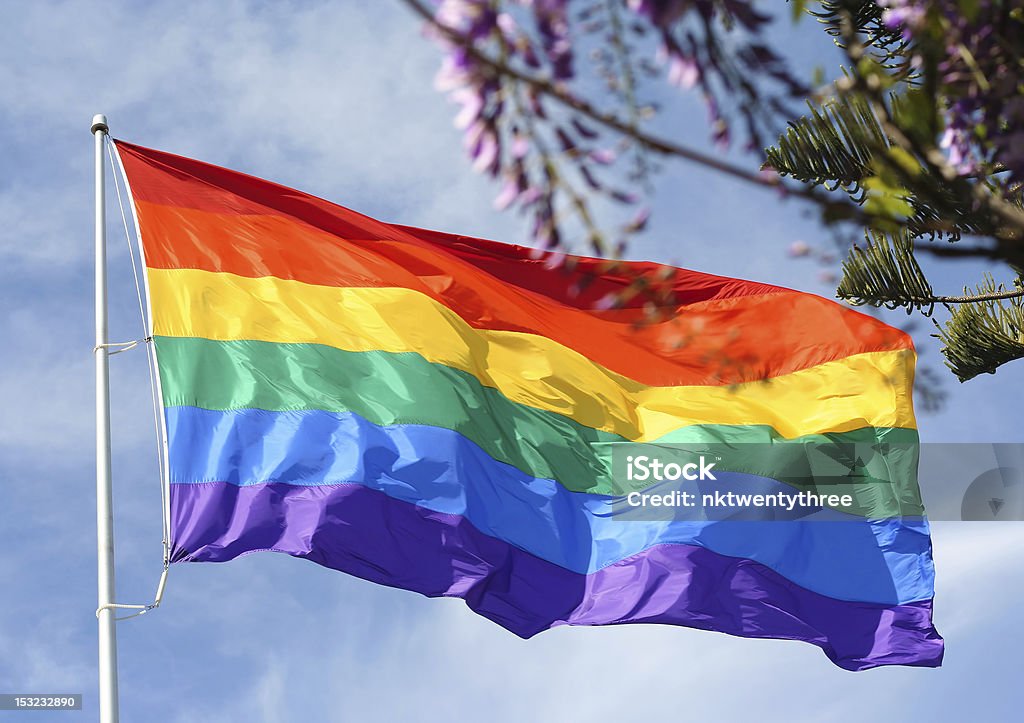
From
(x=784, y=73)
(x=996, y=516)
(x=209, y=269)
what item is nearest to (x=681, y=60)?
(x=784, y=73)

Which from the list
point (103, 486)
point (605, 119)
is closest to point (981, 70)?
point (605, 119)

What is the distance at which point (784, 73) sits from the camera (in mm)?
2484

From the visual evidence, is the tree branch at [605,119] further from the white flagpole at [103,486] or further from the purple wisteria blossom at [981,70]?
the white flagpole at [103,486]

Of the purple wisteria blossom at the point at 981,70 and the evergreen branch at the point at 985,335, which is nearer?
the purple wisteria blossom at the point at 981,70

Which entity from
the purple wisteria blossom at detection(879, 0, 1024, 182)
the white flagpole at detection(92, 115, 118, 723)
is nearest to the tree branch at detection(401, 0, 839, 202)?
the purple wisteria blossom at detection(879, 0, 1024, 182)

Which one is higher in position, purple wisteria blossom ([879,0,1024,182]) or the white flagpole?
the white flagpole

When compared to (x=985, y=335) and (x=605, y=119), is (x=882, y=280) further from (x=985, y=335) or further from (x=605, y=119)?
(x=605, y=119)

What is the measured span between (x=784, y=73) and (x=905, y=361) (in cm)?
981

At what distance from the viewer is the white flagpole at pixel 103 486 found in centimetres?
852

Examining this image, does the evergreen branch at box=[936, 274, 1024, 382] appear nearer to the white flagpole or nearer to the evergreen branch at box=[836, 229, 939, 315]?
the evergreen branch at box=[836, 229, 939, 315]

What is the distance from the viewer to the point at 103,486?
9391 mm

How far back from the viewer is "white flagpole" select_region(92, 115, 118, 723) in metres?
8.52

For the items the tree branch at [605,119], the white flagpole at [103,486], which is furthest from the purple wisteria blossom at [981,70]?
the white flagpole at [103,486]

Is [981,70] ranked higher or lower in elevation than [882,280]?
lower
